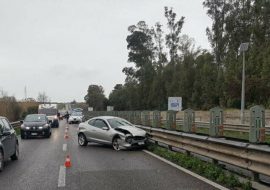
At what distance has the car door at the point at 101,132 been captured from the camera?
62.2ft

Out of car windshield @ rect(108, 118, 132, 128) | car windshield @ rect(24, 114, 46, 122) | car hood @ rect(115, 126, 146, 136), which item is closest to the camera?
car hood @ rect(115, 126, 146, 136)

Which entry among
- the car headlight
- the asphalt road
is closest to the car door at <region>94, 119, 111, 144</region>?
the car headlight

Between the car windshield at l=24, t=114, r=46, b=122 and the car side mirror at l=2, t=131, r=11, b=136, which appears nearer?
the car side mirror at l=2, t=131, r=11, b=136

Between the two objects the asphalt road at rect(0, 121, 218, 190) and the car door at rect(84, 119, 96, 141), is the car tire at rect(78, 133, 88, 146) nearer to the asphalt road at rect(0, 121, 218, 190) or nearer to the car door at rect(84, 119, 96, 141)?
the car door at rect(84, 119, 96, 141)

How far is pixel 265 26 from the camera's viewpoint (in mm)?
50875

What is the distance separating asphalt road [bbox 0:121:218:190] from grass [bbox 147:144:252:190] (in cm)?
42

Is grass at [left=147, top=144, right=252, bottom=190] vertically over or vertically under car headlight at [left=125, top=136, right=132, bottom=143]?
under

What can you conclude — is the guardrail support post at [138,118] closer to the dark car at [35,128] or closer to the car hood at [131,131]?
the dark car at [35,128]

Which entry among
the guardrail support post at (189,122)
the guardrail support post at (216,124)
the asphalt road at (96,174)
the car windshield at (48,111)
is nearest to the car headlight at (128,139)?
the asphalt road at (96,174)

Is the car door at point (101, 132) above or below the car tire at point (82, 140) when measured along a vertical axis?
above

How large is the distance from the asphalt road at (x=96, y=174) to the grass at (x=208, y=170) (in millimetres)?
425

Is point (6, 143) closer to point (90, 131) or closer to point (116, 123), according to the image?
point (116, 123)

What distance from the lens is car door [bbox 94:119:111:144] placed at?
18961mm

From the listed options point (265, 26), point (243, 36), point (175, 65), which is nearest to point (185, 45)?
point (175, 65)
